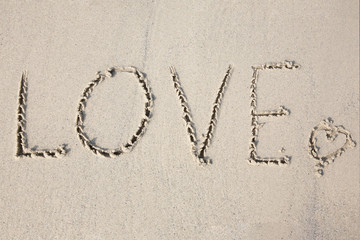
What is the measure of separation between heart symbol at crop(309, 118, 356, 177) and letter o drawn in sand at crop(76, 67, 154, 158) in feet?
3.49

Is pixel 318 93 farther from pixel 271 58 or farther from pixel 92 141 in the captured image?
pixel 92 141

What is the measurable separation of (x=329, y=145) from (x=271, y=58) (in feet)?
2.25

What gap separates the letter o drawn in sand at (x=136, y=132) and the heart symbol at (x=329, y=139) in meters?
1.06

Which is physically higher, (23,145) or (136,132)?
(136,132)

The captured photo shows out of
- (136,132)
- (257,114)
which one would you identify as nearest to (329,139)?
(257,114)

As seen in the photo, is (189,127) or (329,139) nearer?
(189,127)

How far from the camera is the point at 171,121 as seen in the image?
1.75 metres

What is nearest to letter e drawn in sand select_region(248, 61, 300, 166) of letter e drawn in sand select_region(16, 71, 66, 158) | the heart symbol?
the heart symbol

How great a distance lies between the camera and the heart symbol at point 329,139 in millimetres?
1820

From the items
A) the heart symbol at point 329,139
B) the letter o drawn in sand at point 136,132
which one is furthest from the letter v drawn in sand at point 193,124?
the heart symbol at point 329,139

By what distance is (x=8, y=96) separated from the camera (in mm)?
1674

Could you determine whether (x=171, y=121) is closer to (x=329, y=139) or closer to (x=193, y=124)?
(x=193, y=124)

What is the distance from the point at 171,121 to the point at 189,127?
116 millimetres

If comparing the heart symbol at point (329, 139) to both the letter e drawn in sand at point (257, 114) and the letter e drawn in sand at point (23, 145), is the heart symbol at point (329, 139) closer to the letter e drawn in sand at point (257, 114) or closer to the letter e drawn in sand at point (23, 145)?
the letter e drawn in sand at point (257, 114)
